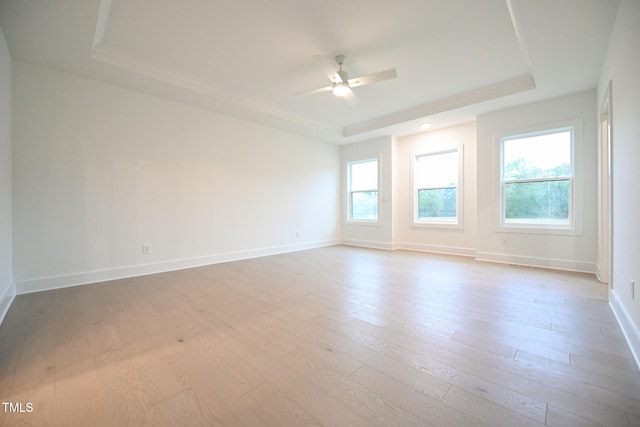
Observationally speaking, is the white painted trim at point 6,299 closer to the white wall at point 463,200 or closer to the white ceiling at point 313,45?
the white ceiling at point 313,45

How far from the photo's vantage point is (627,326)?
1848 mm

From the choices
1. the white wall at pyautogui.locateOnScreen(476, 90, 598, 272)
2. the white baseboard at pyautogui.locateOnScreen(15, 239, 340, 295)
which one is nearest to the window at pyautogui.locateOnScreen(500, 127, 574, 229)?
the white wall at pyautogui.locateOnScreen(476, 90, 598, 272)

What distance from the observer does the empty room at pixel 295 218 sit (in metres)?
1.35

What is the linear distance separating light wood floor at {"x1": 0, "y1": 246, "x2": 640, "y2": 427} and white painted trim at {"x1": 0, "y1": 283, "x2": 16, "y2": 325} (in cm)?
6

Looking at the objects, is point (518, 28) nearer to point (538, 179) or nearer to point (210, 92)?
point (538, 179)

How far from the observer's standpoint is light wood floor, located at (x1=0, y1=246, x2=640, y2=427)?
3.86 ft

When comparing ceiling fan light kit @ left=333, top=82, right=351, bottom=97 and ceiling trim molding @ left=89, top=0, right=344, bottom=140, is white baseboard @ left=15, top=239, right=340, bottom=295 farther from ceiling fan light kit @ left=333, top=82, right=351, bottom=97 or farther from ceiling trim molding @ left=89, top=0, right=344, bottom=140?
ceiling fan light kit @ left=333, top=82, right=351, bottom=97

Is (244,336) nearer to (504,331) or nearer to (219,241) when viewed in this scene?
(504,331)

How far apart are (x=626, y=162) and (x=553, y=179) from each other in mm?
2260

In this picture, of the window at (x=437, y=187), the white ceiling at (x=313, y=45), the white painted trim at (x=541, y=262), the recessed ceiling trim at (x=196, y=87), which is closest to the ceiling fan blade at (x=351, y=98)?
the white ceiling at (x=313, y=45)

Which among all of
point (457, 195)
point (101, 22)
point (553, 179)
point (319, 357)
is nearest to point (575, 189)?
point (553, 179)

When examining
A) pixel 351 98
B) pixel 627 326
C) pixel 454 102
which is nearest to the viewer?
pixel 627 326

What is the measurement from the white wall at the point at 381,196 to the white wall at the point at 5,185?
5462mm

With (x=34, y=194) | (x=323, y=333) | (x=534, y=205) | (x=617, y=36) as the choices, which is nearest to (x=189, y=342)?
(x=323, y=333)
